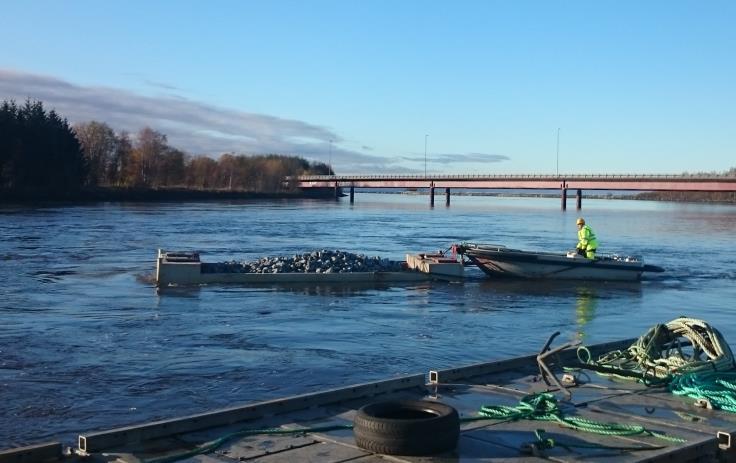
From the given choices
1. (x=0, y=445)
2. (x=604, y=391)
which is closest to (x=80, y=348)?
(x=0, y=445)

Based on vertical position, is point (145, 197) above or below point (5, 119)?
below

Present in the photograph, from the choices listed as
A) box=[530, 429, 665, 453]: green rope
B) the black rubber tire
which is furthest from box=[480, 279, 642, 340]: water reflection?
the black rubber tire

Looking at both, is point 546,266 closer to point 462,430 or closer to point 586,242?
point 586,242

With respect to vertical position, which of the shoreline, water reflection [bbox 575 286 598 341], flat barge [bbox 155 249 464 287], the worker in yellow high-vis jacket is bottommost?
water reflection [bbox 575 286 598 341]

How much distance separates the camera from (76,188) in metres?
93.6

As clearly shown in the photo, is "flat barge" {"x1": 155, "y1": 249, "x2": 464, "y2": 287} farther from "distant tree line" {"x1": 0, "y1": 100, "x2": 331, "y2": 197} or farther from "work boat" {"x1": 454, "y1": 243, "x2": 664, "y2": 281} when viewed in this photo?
"distant tree line" {"x1": 0, "y1": 100, "x2": 331, "y2": 197}

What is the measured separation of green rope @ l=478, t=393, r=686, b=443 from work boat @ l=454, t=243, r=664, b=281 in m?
18.4

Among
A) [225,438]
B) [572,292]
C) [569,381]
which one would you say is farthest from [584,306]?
[225,438]

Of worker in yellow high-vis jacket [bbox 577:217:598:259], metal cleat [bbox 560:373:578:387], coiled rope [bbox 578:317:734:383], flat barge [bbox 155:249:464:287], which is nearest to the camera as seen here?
metal cleat [bbox 560:373:578:387]

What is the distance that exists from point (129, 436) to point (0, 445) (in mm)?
2473

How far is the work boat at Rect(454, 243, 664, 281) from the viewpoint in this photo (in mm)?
26672

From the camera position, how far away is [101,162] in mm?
121000

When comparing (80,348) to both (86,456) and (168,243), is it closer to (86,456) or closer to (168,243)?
(86,456)

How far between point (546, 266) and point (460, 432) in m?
20.0
